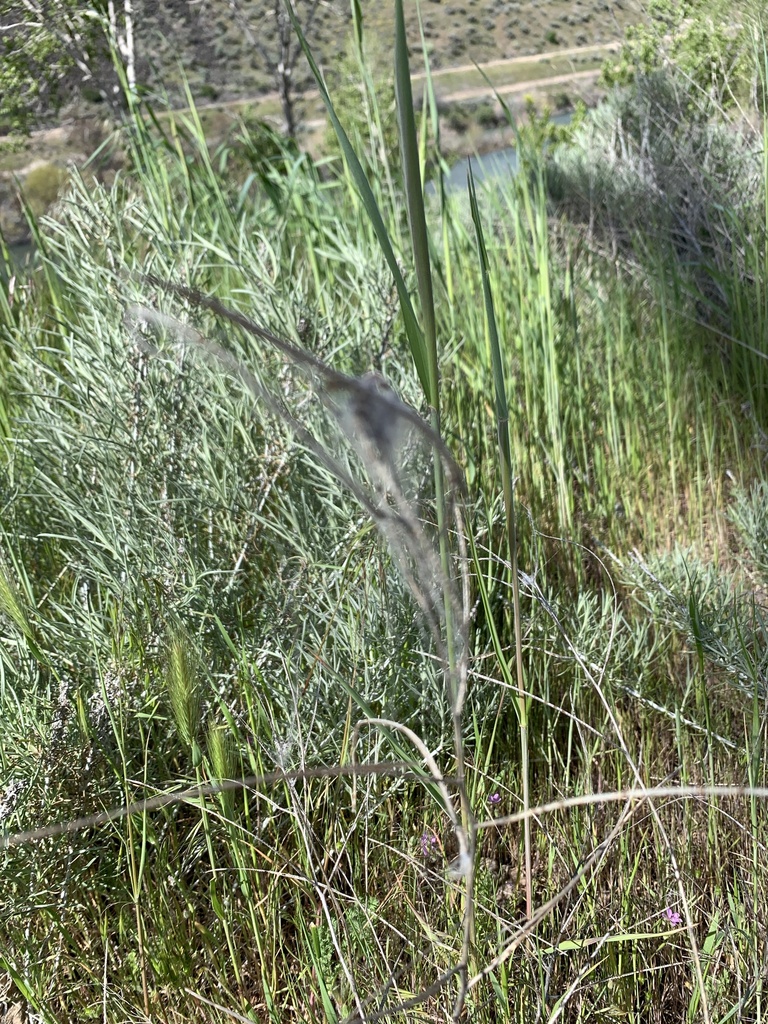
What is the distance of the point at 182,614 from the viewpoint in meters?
0.94

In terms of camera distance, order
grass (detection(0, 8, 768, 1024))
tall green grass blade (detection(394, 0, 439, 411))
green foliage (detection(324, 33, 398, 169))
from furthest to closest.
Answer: green foliage (detection(324, 33, 398, 169)) → grass (detection(0, 8, 768, 1024)) → tall green grass blade (detection(394, 0, 439, 411))

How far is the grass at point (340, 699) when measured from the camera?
0.72 meters

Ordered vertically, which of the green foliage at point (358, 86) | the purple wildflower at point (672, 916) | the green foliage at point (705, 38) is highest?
the green foliage at point (358, 86)

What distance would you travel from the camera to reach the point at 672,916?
2.50ft

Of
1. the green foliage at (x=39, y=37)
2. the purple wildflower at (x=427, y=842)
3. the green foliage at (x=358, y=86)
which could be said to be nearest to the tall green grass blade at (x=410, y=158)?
the purple wildflower at (x=427, y=842)

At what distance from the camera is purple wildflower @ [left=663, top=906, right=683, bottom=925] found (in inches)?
29.9

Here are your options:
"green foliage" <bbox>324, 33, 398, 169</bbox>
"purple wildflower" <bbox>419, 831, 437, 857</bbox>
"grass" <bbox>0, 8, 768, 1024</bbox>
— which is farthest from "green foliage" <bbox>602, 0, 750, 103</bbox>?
"green foliage" <bbox>324, 33, 398, 169</bbox>

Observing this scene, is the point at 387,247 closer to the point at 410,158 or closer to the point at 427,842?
the point at 410,158

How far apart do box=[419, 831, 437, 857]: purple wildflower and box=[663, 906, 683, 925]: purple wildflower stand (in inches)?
9.5

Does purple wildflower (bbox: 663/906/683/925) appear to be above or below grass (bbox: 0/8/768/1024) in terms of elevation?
below

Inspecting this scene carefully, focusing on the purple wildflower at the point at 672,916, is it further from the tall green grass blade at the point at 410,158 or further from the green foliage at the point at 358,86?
the green foliage at the point at 358,86

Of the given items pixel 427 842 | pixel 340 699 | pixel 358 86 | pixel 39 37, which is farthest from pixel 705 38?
pixel 358 86

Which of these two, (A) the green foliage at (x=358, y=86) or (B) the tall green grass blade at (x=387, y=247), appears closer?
(B) the tall green grass blade at (x=387, y=247)

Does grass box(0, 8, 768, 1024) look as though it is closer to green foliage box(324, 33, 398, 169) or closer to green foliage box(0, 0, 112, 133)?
green foliage box(0, 0, 112, 133)
